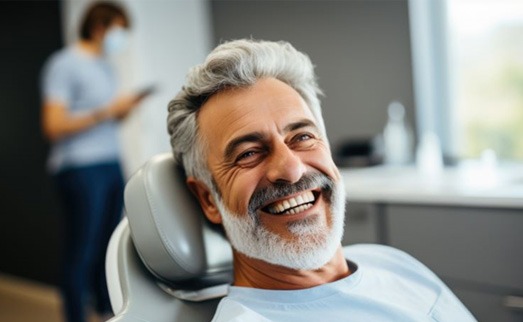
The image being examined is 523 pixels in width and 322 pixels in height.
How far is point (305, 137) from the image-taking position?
1086 millimetres

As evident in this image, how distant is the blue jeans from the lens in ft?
7.63

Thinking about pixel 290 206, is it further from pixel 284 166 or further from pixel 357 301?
pixel 357 301

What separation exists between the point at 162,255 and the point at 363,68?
171cm

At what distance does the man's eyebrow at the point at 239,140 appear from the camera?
1.04 m

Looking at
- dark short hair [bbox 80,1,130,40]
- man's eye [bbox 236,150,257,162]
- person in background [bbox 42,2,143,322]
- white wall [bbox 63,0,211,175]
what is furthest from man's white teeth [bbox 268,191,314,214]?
white wall [bbox 63,0,211,175]

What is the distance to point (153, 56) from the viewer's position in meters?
2.84

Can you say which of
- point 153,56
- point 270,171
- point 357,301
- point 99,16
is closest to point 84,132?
point 99,16

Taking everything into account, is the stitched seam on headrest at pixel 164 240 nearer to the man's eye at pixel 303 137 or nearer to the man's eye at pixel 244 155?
the man's eye at pixel 244 155

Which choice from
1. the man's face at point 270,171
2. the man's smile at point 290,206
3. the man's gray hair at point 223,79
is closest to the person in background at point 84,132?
the man's gray hair at point 223,79

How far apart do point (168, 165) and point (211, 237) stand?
0.60ft

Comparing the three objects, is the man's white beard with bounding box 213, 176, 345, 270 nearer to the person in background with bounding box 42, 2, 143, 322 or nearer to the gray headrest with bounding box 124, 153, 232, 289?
the gray headrest with bounding box 124, 153, 232, 289

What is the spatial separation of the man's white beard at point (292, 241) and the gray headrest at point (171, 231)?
3.1 inches

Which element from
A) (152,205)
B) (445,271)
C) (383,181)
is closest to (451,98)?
(383,181)

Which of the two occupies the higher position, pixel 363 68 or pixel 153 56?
pixel 153 56
